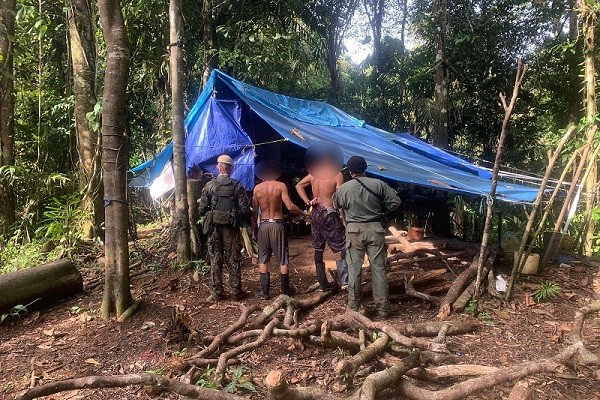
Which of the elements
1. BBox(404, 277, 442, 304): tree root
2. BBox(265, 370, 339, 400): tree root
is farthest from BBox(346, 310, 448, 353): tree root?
BBox(404, 277, 442, 304): tree root

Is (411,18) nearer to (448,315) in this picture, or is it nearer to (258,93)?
(258,93)

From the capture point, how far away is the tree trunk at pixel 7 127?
21.3 feet

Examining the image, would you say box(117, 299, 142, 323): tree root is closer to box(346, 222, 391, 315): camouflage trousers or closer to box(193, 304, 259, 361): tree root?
box(193, 304, 259, 361): tree root

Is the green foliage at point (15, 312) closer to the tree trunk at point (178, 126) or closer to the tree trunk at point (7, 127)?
the tree trunk at point (178, 126)

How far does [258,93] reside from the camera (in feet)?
21.5

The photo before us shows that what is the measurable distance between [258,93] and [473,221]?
27.5ft

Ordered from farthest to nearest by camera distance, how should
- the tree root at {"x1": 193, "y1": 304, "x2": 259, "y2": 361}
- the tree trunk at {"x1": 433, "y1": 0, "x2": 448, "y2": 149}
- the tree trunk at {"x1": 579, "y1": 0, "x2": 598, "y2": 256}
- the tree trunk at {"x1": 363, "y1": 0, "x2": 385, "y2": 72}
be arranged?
1. the tree trunk at {"x1": 363, "y1": 0, "x2": 385, "y2": 72}
2. the tree trunk at {"x1": 433, "y1": 0, "x2": 448, "y2": 149}
3. the tree trunk at {"x1": 579, "y1": 0, "x2": 598, "y2": 256}
4. the tree root at {"x1": 193, "y1": 304, "x2": 259, "y2": 361}

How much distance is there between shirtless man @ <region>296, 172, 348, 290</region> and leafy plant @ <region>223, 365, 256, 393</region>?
6.56ft

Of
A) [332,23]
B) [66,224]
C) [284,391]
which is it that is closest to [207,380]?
[284,391]

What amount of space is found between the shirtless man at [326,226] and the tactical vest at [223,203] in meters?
0.85

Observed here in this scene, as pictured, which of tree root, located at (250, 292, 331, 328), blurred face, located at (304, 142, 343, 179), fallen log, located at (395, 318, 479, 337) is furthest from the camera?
blurred face, located at (304, 142, 343, 179)

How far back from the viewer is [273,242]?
15.3 ft

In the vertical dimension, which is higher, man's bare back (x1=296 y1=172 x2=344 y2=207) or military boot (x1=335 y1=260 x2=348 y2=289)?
man's bare back (x1=296 y1=172 x2=344 y2=207)

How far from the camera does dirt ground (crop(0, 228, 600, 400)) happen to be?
9.48ft
